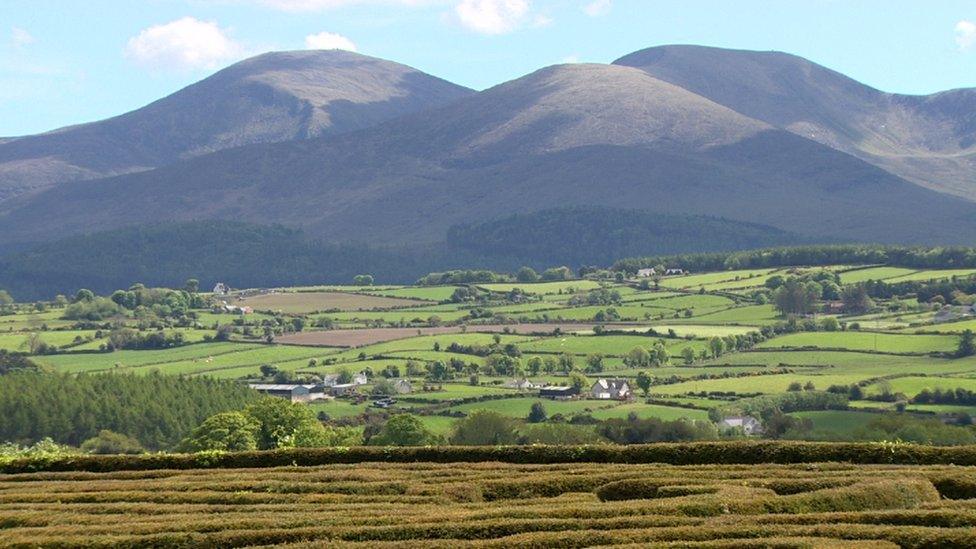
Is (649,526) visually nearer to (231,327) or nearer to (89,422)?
(89,422)

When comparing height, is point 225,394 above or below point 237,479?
below

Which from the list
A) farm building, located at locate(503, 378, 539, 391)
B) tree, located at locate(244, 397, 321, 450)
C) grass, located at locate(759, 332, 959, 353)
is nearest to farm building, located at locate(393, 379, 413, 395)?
farm building, located at locate(503, 378, 539, 391)

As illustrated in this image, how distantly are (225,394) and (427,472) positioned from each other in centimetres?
7505

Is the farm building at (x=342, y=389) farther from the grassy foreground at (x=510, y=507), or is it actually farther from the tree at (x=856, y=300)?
the grassy foreground at (x=510, y=507)

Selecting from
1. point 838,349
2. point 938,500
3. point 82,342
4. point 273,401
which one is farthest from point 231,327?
point 938,500

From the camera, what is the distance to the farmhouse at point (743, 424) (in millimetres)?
102000

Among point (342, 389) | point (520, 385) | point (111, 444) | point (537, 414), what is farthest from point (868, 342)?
point (111, 444)

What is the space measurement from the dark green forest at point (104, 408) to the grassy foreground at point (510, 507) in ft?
216

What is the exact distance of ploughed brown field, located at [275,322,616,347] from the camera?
170750mm

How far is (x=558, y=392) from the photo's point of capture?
126875 millimetres

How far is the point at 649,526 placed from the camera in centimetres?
3791

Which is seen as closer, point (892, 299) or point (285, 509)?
point (285, 509)

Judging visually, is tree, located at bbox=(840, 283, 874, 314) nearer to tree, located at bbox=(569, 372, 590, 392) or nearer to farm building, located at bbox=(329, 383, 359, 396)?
tree, located at bbox=(569, 372, 590, 392)

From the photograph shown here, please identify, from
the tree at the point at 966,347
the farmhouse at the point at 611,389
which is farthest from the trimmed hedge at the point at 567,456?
the tree at the point at 966,347
